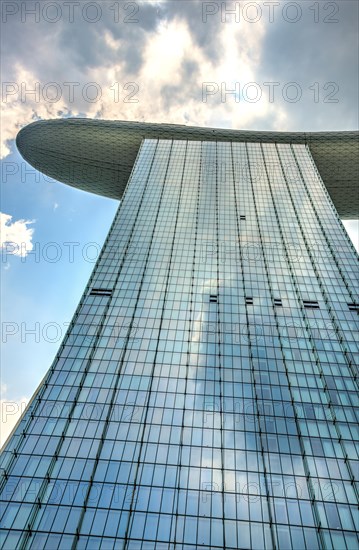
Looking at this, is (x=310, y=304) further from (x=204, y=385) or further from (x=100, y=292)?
(x=100, y=292)

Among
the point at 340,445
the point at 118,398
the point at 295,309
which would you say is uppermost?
the point at 295,309

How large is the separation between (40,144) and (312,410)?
101 meters

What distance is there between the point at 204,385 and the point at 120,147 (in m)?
77.5

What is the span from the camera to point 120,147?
354 feet

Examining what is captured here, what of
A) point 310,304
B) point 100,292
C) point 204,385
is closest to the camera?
point 204,385

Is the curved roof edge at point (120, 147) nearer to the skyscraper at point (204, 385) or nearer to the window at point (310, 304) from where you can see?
the skyscraper at point (204, 385)

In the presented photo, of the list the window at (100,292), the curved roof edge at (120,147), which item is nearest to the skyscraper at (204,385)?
the window at (100,292)

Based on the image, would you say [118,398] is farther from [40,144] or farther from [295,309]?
[40,144]

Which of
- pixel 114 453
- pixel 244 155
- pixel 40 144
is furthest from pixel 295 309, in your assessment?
pixel 40 144

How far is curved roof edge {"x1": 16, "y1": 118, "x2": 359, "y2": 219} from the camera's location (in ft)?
331

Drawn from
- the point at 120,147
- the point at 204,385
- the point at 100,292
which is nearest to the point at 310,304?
the point at 204,385

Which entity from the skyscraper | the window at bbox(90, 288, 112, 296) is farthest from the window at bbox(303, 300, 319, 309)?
the window at bbox(90, 288, 112, 296)

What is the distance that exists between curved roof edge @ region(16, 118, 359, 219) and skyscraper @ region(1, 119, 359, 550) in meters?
16.2

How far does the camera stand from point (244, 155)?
95625 mm
